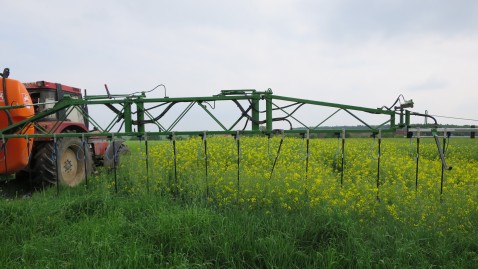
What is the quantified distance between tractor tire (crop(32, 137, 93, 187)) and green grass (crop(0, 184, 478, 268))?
1895 millimetres

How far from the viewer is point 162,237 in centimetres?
347

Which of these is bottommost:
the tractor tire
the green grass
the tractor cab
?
the green grass

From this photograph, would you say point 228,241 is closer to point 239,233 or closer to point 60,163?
point 239,233

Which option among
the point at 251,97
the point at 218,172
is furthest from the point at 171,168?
the point at 251,97

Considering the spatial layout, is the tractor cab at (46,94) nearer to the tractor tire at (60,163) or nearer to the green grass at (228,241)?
the tractor tire at (60,163)

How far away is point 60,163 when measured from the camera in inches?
246

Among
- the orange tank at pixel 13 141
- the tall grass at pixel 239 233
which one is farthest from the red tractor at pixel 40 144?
the tall grass at pixel 239 233

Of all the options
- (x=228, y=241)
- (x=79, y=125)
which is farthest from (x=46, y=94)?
(x=228, y=241)

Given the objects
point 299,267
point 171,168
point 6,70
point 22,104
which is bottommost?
point 299,267

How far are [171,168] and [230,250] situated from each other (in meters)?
3.35

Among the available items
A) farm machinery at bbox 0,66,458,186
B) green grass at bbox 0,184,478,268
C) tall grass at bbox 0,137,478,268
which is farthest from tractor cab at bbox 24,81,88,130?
green grass at bbox 0,184,478,268

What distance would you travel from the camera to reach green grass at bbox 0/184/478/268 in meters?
3.13

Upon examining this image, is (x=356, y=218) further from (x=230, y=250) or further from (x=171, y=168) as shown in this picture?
(x=171, y=168)

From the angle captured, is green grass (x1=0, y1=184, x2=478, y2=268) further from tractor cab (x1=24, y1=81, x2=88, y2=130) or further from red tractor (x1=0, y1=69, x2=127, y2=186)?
tractor cab (x1=24, y1=81, x2=88, y2=130)
